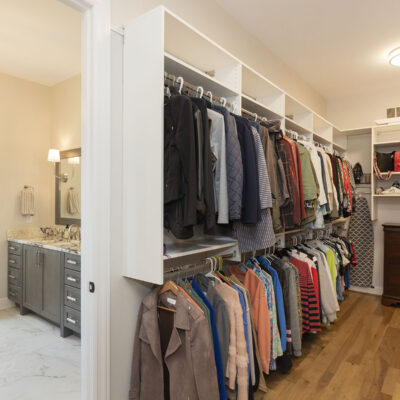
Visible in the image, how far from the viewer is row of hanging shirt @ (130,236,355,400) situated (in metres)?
1.50

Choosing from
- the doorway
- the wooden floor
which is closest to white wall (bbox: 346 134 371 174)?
the wooden floor

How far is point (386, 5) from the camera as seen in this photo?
2.42 metres

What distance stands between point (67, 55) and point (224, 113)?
2490 mm

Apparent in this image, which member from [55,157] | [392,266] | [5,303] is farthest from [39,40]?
[392,266]

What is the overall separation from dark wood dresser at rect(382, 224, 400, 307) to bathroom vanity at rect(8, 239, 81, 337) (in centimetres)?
355

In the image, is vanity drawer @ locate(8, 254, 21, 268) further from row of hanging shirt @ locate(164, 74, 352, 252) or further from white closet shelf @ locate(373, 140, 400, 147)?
white closet shelf @ locate(373, 140, 400, 147)

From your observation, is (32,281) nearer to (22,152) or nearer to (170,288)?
(22,152)

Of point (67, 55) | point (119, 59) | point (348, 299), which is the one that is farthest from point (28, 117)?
point (348, 299)

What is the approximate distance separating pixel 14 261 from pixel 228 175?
3.24m

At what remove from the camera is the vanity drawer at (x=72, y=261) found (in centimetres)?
278

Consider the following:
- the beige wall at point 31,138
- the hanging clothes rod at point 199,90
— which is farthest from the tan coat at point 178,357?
the beige wall at point 31,138

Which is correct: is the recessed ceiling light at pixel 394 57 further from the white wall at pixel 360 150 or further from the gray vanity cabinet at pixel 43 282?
the gray vanity cabinet at pixel 43 282

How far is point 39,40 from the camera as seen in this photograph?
300 centimetres

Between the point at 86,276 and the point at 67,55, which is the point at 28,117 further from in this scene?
the point at 86,276
